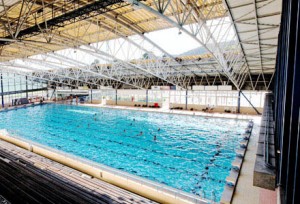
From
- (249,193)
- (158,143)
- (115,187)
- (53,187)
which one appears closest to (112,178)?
(115,187)

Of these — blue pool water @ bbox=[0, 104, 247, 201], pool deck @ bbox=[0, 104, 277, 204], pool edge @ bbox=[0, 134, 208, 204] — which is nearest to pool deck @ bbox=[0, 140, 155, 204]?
pool deck @ bbox=[0, 104, 277, 204]

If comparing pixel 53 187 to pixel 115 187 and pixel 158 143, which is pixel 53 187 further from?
pixel 158 143

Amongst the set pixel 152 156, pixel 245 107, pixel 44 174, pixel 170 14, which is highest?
pixel 170 14

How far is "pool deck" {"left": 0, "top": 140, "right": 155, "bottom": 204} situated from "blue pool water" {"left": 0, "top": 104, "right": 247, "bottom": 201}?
2969 millimetres

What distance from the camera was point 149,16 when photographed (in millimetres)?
10312

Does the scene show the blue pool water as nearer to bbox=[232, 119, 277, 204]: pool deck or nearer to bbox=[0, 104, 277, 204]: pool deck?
bbox=[232, 119, 277, 204]: pool deck

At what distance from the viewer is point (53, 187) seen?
620 cm

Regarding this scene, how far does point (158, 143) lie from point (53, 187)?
28.9 ft

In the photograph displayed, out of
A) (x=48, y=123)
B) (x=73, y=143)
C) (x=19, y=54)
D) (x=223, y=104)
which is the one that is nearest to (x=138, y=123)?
(x=73, y=143)

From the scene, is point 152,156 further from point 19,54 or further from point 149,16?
point 19,54

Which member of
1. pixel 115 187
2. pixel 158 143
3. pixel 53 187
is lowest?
pixel 158 143

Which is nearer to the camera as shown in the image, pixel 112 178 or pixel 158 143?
pixel 112 178

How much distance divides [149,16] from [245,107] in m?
18.4

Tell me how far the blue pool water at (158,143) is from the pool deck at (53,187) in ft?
9.74
